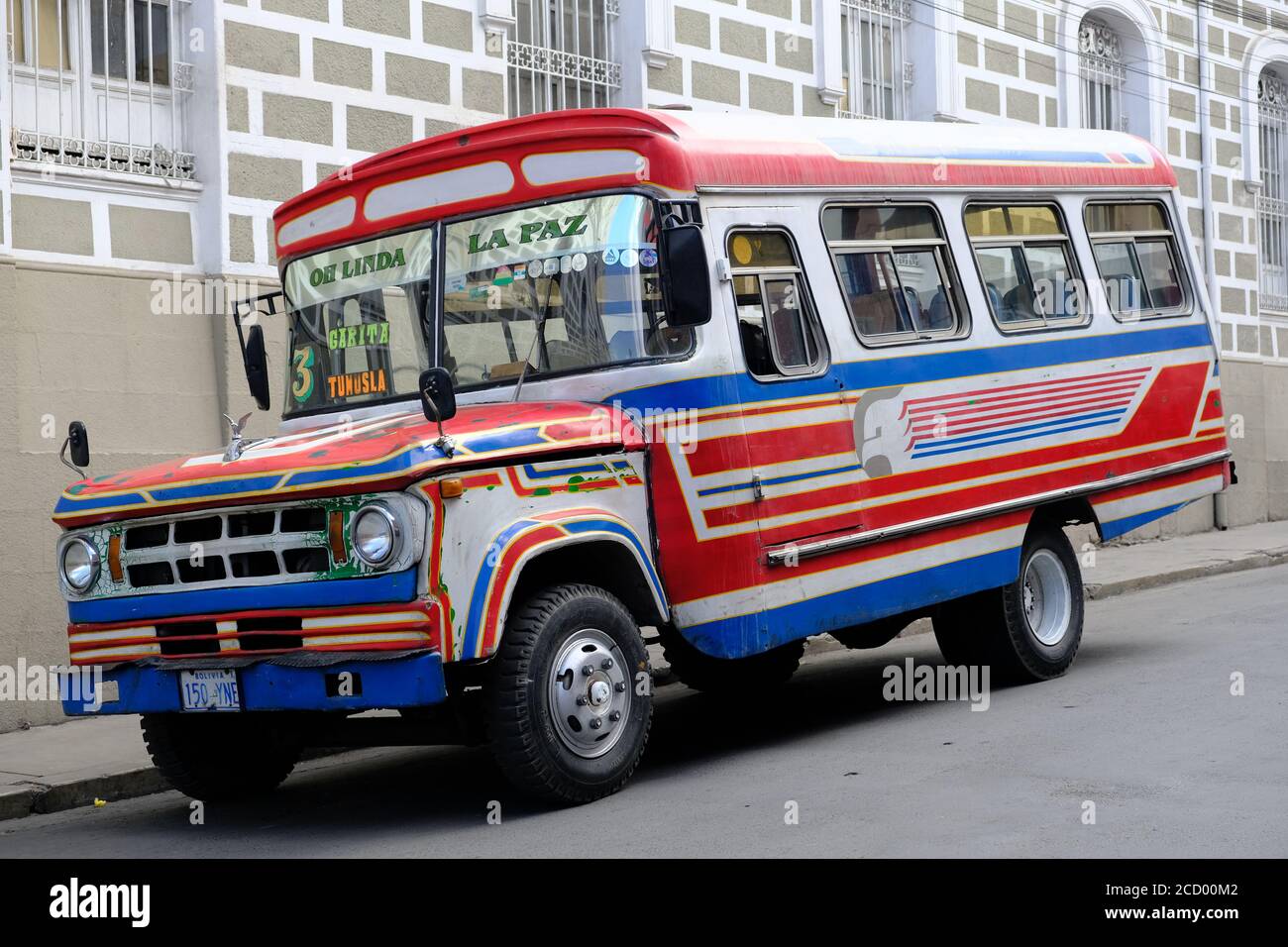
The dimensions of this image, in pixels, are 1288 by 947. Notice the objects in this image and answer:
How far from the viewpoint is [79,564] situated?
7332 mm

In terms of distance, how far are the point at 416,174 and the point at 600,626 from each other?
256 cm

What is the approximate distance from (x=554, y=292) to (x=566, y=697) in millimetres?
1909

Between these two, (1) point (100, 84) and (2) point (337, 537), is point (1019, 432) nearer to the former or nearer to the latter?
(2) point (337, 537)

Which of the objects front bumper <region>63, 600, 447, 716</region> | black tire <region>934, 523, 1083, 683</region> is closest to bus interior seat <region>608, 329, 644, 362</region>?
front bumper <region>63, 600, 447, 716</region>

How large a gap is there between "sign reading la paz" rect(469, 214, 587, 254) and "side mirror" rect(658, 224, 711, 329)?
531 millimetres

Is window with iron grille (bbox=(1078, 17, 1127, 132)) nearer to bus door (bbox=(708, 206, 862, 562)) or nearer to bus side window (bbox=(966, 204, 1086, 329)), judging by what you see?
bus side window (bbox=(966, 204, 1086, 329))

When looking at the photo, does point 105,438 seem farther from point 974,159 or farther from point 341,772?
point 974,159

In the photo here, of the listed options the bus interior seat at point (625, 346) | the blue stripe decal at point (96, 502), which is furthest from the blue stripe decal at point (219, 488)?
the bus interior seat at point (625, 346)

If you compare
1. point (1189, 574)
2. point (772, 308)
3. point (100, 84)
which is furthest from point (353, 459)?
point (1189, 574)

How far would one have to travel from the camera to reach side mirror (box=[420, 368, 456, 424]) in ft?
21.5

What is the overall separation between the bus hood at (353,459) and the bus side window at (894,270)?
191 centimetres

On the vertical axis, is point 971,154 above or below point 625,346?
above

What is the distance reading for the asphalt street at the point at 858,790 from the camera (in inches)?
241
